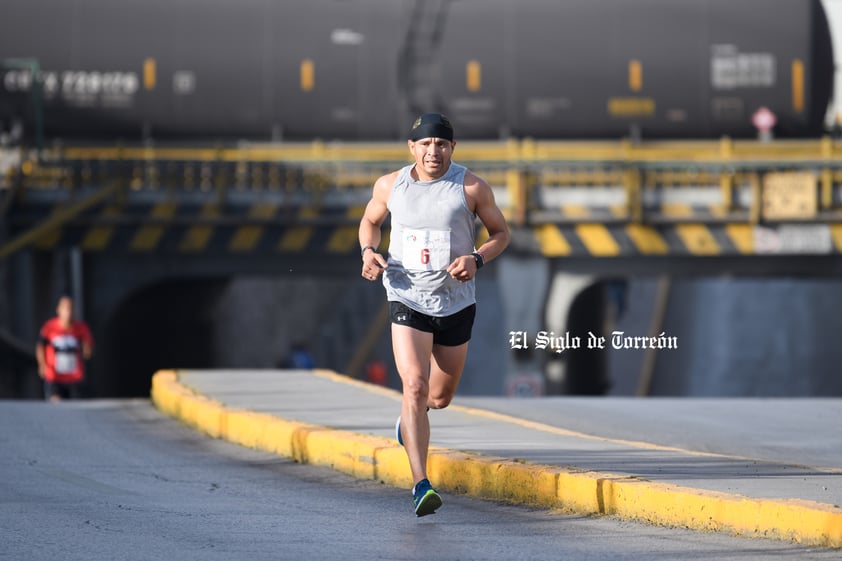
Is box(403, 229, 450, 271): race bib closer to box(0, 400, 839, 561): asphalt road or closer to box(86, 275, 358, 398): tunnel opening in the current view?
box(0, 400, 839, 561): asphalt road

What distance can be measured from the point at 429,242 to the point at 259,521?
1.44 metres

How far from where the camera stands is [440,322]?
315 inches

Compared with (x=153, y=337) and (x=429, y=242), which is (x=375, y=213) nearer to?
(x=429, y=242)

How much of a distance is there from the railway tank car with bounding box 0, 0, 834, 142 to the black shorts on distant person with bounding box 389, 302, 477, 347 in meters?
20.7

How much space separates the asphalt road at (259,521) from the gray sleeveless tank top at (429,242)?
39.0 inches

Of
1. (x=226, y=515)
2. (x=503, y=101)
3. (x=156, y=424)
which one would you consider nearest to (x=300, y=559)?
(x=226, y=515)

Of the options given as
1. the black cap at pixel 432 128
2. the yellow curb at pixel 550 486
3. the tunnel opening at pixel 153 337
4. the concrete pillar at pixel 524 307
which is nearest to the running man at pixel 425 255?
the black cap at pixel 432 128

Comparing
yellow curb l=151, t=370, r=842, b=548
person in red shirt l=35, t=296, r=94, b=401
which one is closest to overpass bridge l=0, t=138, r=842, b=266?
person in red shirt l=35, t=296, r=94, b=401

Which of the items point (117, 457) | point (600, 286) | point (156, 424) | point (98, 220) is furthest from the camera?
point (600, 286)

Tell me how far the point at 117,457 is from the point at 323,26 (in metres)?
18.8

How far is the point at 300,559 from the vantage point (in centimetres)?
665

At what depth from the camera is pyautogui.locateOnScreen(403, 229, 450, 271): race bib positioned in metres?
7.87

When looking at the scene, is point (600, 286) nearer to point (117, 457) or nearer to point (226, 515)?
point (117, 457)

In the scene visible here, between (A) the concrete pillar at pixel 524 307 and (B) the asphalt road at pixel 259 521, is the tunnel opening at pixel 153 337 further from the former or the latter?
(B) the asphalt road at pixel 259 521
